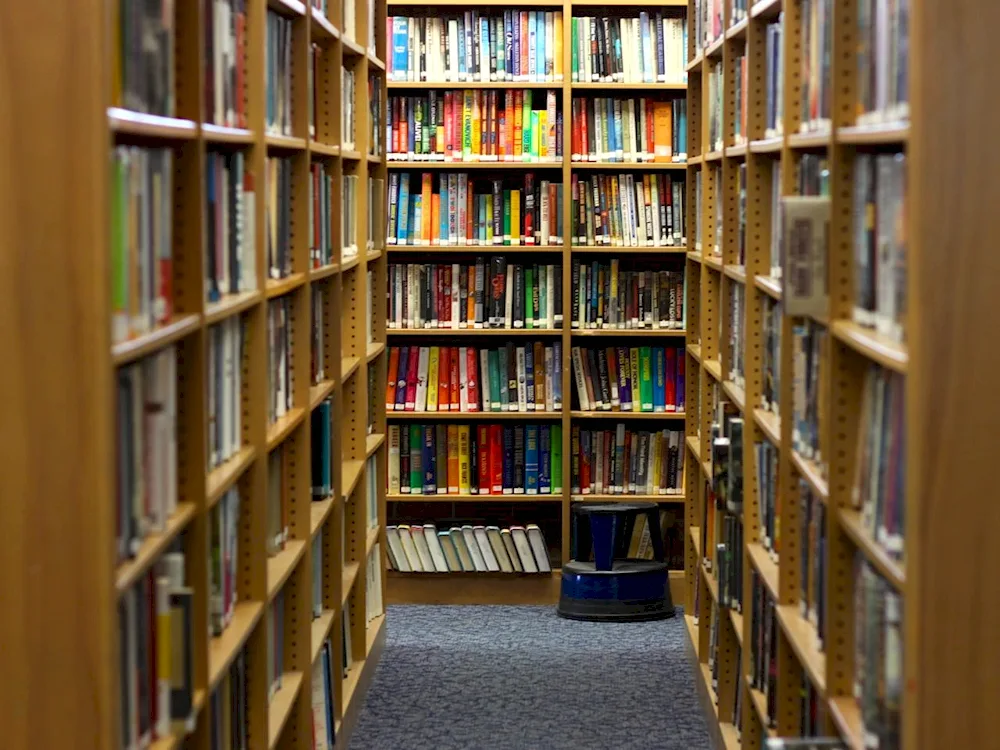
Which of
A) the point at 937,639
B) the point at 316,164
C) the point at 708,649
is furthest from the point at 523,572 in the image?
the point at 937,639

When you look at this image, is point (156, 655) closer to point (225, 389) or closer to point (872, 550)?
point (225, 389)

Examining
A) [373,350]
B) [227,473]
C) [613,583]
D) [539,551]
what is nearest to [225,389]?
[227,473]

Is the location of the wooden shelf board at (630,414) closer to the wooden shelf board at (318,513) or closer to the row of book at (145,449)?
the wooden shelf board at (318,513)

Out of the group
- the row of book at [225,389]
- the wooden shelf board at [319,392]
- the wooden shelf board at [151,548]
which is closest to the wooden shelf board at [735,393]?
the wooden shelf board at [319,392]

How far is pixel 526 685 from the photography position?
5184mm

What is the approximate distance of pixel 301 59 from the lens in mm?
3764

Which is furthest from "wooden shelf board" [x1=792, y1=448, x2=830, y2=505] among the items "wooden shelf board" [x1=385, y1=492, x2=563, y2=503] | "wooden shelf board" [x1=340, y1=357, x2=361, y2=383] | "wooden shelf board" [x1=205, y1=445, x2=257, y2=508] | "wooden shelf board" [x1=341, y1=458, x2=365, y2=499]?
"wooden shelf board" [x1=385, y1=492, x2=563, y2=503]

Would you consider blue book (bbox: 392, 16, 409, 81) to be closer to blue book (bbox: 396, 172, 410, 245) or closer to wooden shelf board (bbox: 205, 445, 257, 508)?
blue book (bbox: 396, 172, 410, 245)

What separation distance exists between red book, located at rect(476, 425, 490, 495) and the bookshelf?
2.04m

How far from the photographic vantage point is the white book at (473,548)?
6285 millimetres

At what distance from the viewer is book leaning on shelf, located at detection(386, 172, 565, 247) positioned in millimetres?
6250

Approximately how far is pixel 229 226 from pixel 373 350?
89.1 inches

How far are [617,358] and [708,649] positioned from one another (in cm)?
162

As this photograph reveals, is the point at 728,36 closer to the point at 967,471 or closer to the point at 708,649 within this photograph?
the point at 708,649
